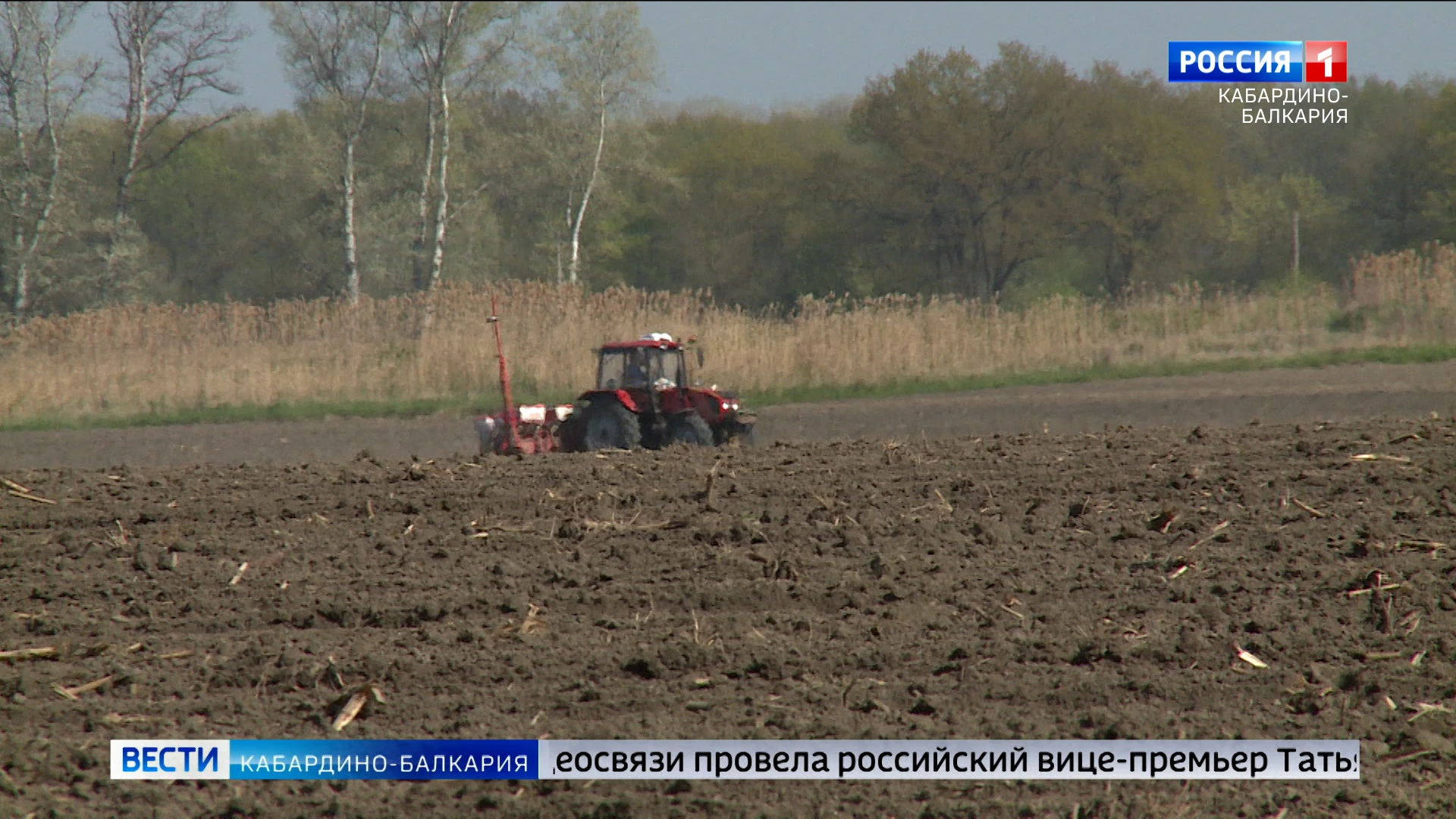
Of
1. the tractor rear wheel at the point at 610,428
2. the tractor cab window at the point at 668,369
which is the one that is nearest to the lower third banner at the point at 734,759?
the tractor rear wheel at the point at 610,428

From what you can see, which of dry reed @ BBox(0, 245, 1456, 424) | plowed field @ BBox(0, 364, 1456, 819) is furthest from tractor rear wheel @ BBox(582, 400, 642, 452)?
dry reed @ BBox(0, 245, 1456, 424)

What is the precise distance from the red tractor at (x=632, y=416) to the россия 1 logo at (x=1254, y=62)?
827 centimetres

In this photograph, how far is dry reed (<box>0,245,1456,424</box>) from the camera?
20.0m

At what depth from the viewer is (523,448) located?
12.3 metres

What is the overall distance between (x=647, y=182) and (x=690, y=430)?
2935 cm

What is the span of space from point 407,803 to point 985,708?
2.04 metres

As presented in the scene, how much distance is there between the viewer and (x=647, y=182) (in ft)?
133

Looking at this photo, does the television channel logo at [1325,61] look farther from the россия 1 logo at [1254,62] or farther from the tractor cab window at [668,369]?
the tractor cab window at [668,369]

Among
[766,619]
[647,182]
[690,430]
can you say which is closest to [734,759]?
[766,619]

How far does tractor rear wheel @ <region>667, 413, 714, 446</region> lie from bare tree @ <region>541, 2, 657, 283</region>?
23.3 meters

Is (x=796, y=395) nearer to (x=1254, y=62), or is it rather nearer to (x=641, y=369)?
(x=641, y=369)

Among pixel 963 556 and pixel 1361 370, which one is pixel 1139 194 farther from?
pixel 963 556

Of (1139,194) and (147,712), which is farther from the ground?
(1139,194)

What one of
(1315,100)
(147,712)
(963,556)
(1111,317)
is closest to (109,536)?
(147,712)
